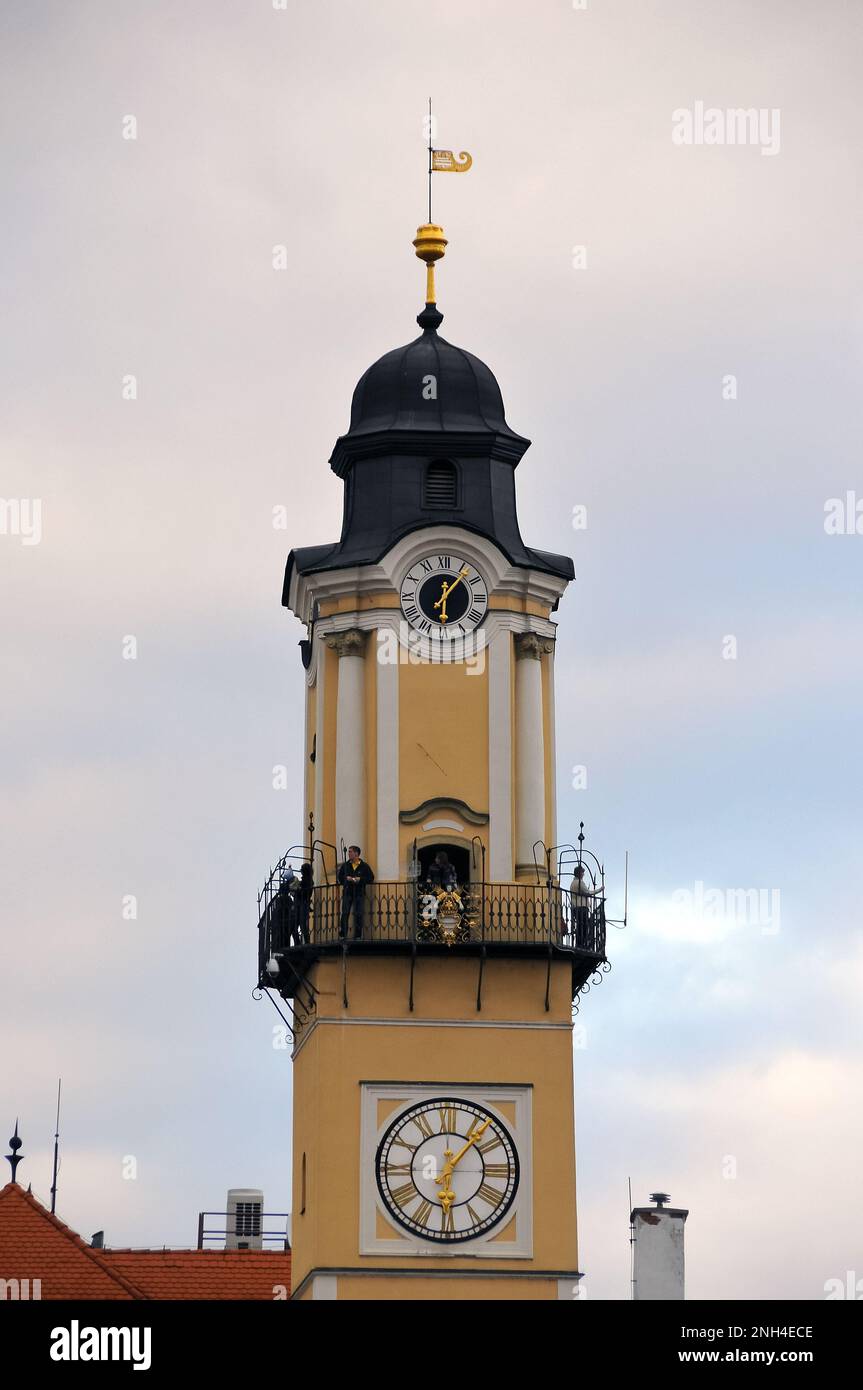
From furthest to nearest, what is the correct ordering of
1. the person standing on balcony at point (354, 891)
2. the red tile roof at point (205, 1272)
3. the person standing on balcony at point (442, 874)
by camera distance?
1. the red tile roof at point (205, 1272)
2. the person standing on balcony at point (442, 874)
3. the person standing on balcony at point (354, 891)

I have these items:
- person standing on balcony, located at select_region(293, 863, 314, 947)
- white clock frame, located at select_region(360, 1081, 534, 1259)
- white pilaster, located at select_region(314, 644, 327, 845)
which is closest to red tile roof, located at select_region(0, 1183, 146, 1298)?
white clock frame, located at select_region(360, 1081, 534, 1259)

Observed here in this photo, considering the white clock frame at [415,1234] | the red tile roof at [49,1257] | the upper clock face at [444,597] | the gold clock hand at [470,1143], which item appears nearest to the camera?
the white clock frame at [415,1234]

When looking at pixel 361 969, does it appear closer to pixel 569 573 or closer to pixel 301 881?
pixel 301 881

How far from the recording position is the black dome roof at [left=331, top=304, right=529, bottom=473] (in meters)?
61.9

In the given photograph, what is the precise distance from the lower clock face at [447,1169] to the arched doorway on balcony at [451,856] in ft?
10.7

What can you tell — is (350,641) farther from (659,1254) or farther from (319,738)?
A: (659,1254)

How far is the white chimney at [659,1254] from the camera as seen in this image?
204 feet

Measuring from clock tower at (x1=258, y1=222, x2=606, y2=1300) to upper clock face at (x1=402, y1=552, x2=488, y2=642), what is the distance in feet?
0.11

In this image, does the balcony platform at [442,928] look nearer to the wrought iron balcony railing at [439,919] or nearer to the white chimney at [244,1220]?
the wrought iron balcony railing at [439,919]

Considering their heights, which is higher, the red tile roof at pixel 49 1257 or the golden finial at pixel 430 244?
the golden finial at pixel 430 244

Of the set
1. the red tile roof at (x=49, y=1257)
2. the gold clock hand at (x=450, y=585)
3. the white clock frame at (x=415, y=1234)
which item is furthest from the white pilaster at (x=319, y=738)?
the red tile roof at (x=49, y=1257)

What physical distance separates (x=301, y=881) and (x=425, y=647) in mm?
3855
